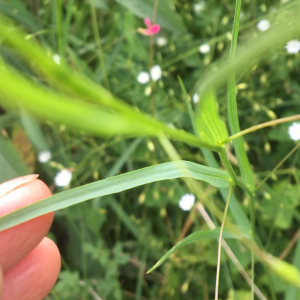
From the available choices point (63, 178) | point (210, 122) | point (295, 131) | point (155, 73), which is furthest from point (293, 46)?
point (63, 178)

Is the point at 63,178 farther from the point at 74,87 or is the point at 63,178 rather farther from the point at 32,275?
Result: the point at 74,87

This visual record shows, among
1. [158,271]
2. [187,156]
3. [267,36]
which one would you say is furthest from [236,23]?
[158,271]

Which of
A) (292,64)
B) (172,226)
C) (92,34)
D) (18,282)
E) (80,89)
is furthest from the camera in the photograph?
(92,34)

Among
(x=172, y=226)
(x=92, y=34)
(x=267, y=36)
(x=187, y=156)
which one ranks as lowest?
(x=172, y=226)

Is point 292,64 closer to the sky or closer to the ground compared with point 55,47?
closer to the ground

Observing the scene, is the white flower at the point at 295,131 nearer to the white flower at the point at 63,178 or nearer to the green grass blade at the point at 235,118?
the green grass blade at the point at 235,118

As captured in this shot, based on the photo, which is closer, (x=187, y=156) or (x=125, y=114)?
(x=125, y=114)

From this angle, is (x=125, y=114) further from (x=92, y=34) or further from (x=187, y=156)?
(x=92, y=34)
